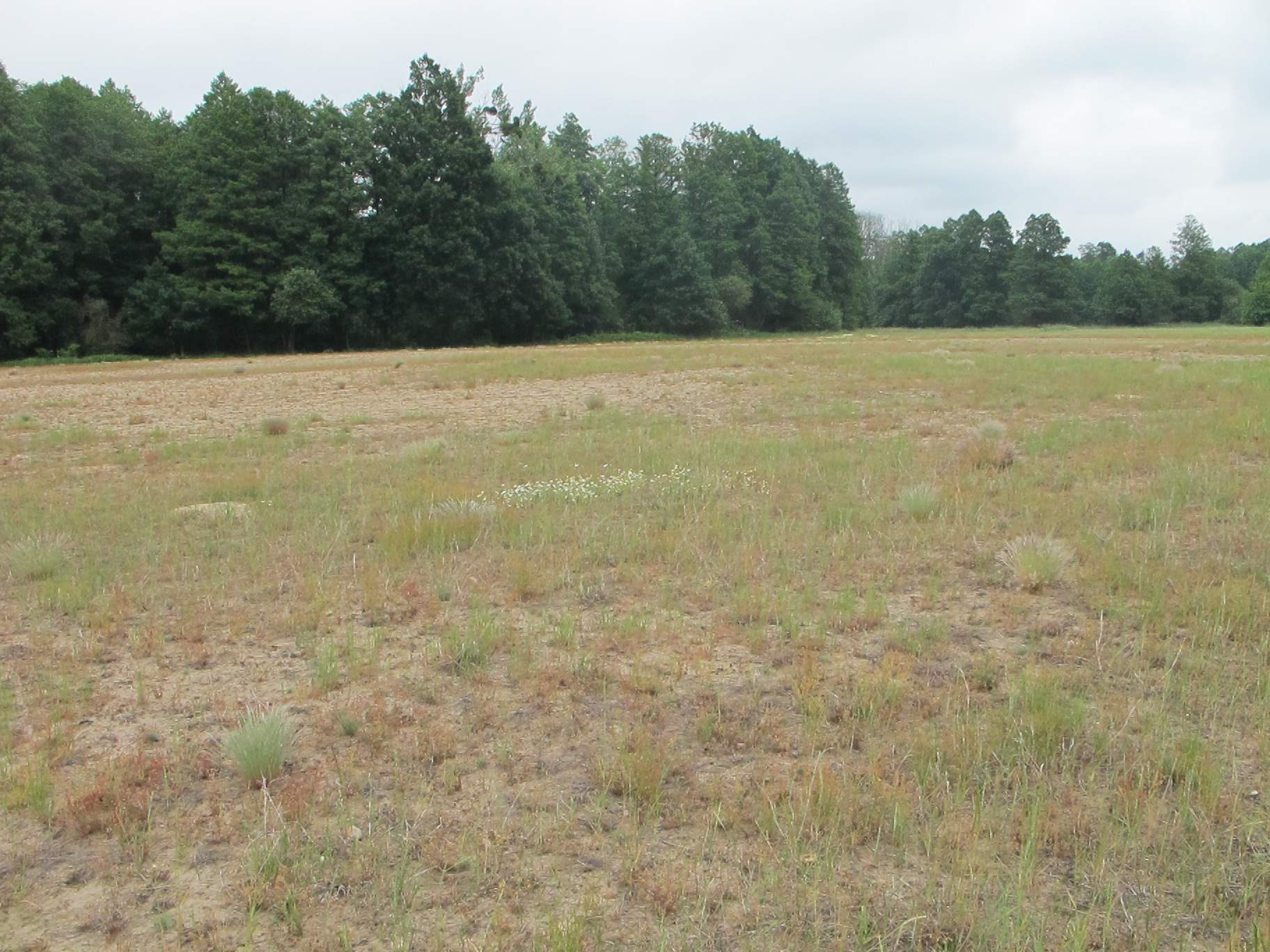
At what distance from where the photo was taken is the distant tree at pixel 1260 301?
310 feet

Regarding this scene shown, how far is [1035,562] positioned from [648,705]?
309cm

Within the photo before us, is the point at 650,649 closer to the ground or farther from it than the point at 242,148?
closer to the ground

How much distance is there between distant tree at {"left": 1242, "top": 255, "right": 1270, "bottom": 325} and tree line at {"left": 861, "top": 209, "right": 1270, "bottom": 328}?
9 centimetres

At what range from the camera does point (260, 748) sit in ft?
13.5

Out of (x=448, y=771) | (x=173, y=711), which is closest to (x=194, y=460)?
(x=173, y=711)

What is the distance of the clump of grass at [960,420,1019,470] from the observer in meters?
10.6

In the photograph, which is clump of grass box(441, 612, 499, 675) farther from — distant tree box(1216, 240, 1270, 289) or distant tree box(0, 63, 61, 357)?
distant tree box(1216, 240, 1270, 289)

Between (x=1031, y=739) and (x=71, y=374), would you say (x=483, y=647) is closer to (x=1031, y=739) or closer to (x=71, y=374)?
(x=1031, y=739)

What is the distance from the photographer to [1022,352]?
105 feet

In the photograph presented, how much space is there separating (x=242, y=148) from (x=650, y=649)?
5389 cm

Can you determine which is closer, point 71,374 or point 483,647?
point 483,647

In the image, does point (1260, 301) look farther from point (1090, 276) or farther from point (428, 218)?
point (428, 218)

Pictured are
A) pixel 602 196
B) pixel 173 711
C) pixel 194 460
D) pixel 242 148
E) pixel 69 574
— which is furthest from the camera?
pixel 602 196

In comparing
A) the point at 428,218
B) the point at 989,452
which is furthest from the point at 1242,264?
the point at 989,452
